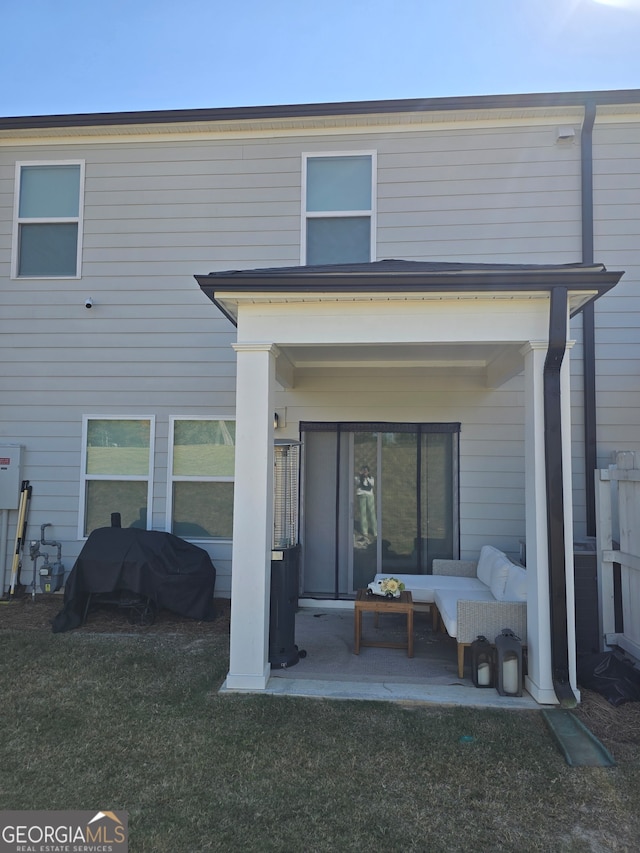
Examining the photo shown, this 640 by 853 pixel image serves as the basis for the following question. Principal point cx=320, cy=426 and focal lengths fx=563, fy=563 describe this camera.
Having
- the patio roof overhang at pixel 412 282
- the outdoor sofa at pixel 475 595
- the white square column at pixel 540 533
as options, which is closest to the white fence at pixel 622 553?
the outdoor sofa at pixel 475 595

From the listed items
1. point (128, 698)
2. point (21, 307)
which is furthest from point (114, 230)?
point (128, 698)

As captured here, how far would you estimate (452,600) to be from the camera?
4887mm

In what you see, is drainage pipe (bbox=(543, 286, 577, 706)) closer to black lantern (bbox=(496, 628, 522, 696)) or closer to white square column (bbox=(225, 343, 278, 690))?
black lantern (bbox=(496, 628, 522, 696))

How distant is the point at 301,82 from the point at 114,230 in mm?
2789

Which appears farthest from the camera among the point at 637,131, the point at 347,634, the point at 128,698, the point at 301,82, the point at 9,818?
the point at 301,82

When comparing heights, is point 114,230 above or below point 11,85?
below

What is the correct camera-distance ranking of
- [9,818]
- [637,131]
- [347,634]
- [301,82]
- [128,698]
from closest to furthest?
[9,818] < [128,698] < [347,634] < [637,131] < [301,82]

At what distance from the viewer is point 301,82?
21.5 ft

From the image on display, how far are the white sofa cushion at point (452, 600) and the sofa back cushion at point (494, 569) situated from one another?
10 cm

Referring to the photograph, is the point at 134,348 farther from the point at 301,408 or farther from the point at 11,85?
the point at 11,85

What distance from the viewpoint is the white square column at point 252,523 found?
4.00 metres

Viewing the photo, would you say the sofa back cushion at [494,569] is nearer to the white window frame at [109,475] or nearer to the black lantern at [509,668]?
the black lantern at [509,668]

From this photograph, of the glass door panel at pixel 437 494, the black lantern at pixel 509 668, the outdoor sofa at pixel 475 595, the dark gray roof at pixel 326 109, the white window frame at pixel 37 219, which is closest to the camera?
the black lantern at pixel 509 668

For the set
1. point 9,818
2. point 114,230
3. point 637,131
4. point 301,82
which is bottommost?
point 9,818
